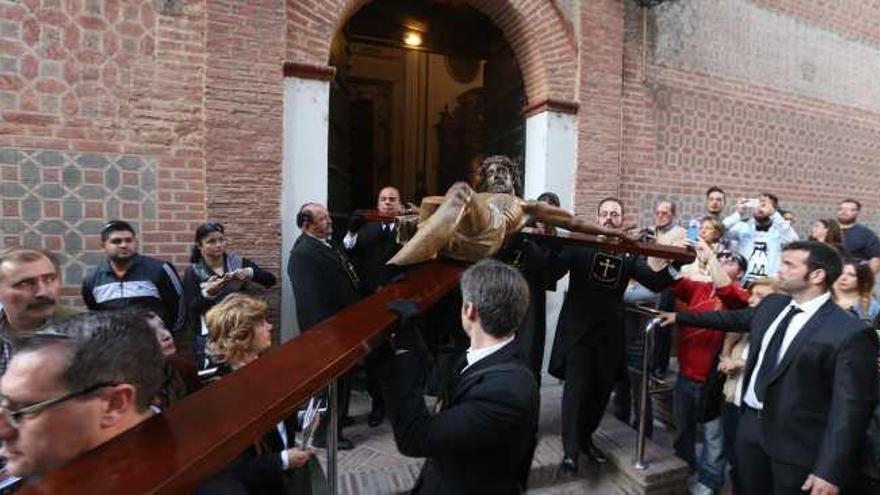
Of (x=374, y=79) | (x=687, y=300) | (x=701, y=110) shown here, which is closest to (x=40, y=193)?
(x=687, y=300)

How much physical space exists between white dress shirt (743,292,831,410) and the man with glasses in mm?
2786

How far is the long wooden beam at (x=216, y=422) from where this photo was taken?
857 mm

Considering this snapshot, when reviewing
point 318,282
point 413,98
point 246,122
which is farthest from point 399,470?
point 413,98

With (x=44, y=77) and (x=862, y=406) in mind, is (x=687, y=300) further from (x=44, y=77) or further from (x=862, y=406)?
(x=44, y=77)

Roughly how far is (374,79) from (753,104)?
6.73 meters

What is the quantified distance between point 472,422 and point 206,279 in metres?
2.90

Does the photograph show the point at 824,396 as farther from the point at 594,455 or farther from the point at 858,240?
the point at 858,240

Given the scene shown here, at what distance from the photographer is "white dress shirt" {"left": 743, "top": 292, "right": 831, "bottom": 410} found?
264 centimetres

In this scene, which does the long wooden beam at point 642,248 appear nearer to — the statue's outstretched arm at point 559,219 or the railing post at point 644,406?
the statue's outstretched arm at point 559,219

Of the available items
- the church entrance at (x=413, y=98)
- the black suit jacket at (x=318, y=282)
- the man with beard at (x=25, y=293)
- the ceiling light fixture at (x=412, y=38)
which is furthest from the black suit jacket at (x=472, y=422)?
the ceiling light fixture at (x=412, y=38)

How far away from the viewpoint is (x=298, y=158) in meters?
4.57

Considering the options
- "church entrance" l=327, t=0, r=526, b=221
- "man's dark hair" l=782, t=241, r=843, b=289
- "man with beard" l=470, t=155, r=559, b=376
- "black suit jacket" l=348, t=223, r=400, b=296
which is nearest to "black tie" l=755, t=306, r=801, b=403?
"man's dark hair" l=782, t=241, r=843, b=289

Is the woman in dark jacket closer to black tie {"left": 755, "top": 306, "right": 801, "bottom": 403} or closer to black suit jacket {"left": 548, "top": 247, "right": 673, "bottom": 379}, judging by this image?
black suit jacket {"left": 548, "top": 247, "right": 673, "bottom": 379}

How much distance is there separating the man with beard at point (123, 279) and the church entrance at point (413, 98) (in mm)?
4721
